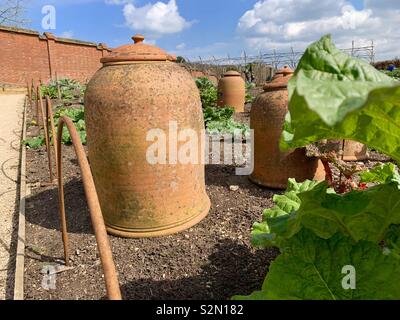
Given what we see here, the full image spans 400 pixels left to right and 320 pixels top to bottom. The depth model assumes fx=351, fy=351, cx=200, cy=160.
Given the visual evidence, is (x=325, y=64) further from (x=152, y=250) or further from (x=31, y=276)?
(x=31, y=276)

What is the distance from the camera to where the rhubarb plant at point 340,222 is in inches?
34.0

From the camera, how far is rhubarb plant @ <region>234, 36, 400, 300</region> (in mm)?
865

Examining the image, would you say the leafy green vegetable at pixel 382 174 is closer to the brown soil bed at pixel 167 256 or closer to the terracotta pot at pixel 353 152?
the brown soil bed at pixel 167 256

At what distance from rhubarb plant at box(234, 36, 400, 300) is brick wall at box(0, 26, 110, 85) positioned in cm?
1824

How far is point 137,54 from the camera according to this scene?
278 cm

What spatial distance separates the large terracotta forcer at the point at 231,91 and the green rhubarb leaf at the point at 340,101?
9.27m

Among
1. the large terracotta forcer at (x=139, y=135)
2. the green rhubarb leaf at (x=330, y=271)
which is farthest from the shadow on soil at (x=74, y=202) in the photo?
the green rhubarb leaf at (x=330, y=271)

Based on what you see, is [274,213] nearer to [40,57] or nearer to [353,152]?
[353,152]

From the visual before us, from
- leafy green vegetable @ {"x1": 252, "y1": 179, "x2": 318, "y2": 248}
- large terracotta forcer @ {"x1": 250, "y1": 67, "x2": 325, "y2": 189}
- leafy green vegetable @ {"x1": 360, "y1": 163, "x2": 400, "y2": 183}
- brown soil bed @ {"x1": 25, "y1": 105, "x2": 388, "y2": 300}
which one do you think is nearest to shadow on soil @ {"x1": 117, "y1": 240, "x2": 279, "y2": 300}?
brown soil bed @ {"x1": 25, "y1": 105, "x2": 388, "y2": 300}

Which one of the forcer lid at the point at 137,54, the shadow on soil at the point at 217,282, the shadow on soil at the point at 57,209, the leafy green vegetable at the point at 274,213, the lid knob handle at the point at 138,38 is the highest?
the lid knob handle at the point at 138,38

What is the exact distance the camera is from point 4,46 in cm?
1747

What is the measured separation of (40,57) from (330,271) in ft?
68.4

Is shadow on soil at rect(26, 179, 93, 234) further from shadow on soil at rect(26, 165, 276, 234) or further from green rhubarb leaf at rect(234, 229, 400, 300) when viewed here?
green rhubarb leaf at rect(234, 229, 400, 300)
